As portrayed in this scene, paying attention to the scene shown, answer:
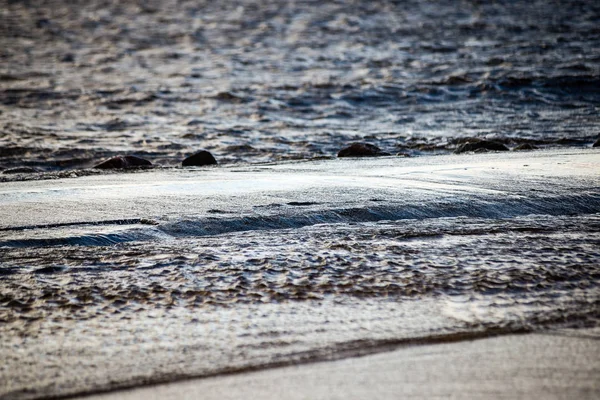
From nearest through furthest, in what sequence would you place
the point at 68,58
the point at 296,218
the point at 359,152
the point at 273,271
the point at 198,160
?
the point at 273,271, the point at 296,218, the point at 198,160, the point at 359,152, the point at 68,58

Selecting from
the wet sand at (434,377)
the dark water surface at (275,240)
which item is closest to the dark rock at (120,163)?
the dark water surface at (275,240)

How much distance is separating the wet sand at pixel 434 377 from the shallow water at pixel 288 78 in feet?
15.0

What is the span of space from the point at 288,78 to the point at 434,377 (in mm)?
9885

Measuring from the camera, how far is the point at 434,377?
1.56 m

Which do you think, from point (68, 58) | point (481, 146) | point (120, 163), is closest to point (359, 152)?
point (481, 146)

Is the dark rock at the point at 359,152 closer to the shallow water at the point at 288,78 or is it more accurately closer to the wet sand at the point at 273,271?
the shallow water at the point at 288,78

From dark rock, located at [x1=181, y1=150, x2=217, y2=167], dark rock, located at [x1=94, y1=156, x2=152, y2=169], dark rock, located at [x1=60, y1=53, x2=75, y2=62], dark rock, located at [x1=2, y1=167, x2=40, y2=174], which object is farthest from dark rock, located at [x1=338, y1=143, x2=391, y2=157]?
dark rock, located at [x1=60, y1=53, x2=75, y2=62]

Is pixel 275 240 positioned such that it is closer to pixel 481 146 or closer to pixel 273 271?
pixel 273 271

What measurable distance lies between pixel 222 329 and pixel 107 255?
30.7 inches

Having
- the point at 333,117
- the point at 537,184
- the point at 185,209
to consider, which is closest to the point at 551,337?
the point at 185,209

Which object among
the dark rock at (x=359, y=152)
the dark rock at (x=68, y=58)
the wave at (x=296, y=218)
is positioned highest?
the dark rock at (x=68, y=58)

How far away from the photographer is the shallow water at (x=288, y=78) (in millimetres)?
7211

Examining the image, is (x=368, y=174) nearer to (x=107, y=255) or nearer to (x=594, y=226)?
(x=594, y=226)

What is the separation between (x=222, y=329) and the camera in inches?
72.6
